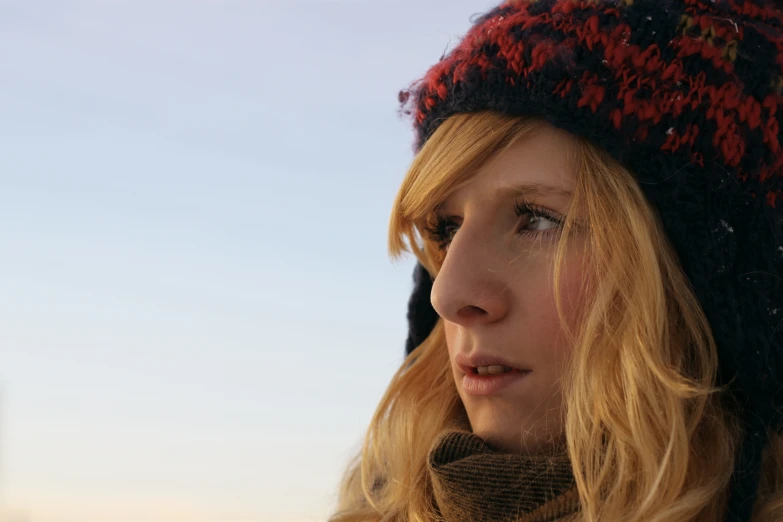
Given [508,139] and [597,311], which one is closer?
[597,311]

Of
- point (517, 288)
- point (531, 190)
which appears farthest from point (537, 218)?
point (517, 288)

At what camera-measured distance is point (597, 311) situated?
6.63ft

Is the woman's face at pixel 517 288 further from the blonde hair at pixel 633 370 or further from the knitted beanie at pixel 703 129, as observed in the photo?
the knitted beanie at pixel 703 129

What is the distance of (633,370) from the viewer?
1.98 metres

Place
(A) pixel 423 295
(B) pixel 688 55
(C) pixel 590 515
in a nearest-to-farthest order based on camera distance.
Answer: (C) pixel 590 515, (B) pixel 688 55, (A) pixel 423 295

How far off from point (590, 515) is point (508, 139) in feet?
2.90

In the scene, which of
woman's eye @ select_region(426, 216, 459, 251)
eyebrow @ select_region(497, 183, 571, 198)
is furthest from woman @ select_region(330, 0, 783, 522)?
woman's eye @ select_region(426, 216, 459, 251)

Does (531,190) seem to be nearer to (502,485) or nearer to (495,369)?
(495,369)

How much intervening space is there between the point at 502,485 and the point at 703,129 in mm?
935

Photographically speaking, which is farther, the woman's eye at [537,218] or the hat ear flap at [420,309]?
the hat ear flap at [420,309]

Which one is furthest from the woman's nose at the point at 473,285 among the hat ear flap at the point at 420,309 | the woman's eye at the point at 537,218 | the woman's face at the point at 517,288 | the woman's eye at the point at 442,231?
the hat ear flap at the point at 420,309

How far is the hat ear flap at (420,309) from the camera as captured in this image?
2.74m

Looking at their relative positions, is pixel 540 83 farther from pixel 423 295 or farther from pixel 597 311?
pixel 423 295

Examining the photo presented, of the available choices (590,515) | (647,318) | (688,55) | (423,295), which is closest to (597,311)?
(647,318)
